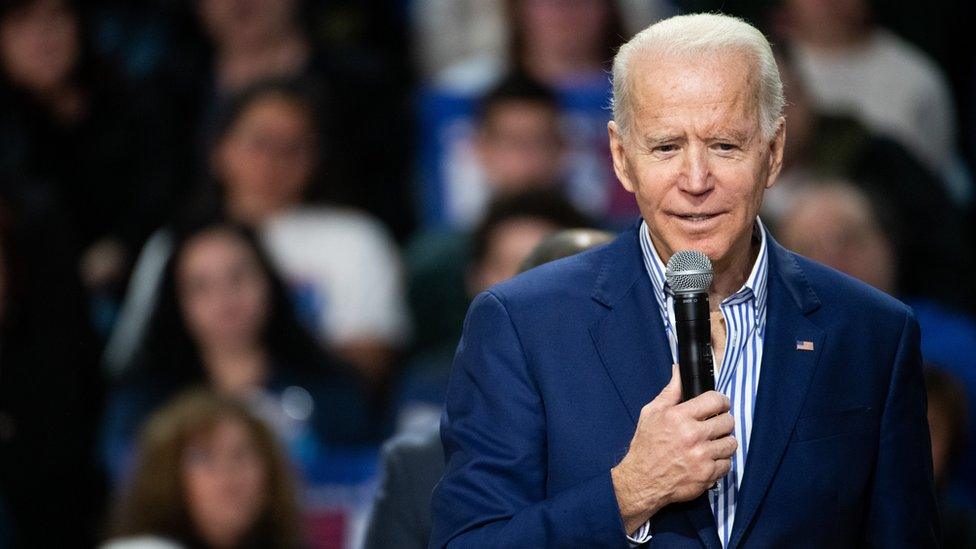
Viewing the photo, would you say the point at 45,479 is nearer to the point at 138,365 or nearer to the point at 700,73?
the point at 138,365

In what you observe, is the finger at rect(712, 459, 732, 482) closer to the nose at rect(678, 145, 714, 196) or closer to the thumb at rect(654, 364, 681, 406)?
the thumb at rect(654, 364, 681, 406)

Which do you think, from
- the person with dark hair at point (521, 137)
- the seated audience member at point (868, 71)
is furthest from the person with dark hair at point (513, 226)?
the seated audience member at point (868, 71)

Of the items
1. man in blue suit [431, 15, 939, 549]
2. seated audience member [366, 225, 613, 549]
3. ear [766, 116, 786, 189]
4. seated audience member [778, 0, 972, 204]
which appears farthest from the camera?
seated audience member [778, 0, 972, 204]

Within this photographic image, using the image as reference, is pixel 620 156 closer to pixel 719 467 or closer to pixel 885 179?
pixel 719 467

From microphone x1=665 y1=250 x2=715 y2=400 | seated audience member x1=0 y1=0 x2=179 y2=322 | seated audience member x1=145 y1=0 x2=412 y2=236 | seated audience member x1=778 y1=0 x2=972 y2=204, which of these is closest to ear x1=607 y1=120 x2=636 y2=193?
microphone x1=665 y1=250 x2=715 y2=400

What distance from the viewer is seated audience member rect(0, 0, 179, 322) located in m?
6.35

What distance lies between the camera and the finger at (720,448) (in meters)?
1.97

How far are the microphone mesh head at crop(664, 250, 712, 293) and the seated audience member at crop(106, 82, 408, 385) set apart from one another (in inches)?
143

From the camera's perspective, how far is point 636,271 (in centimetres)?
226

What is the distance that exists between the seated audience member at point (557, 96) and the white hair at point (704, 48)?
367cm

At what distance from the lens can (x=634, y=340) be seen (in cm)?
219

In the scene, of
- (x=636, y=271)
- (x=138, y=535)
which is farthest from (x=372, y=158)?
(x=636, y=271)

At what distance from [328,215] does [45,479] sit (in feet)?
4.45

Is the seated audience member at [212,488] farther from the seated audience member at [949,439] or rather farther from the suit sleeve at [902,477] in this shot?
the suit sleeve at [902,477]
